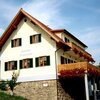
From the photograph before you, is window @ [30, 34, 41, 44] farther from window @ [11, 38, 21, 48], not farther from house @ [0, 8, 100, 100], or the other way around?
window @ [11, 38, 21, 48]

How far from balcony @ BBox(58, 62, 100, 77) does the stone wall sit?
4.96ft

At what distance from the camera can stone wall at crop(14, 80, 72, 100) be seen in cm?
3209

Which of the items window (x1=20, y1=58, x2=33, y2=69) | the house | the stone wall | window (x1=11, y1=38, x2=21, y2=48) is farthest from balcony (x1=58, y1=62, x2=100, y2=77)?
window (x1=11, y1=38, x2=21, y2=48)

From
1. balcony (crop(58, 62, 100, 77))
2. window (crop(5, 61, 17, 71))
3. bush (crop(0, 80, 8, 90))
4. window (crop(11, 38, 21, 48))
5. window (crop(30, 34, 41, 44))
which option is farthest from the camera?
window (crop(11, 38, 21, 48))

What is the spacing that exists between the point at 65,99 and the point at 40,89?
11.2 feet

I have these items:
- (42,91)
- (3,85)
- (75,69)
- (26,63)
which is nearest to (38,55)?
(26,63)

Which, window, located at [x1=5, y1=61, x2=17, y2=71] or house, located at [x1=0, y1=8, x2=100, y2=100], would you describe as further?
window, located at [x1=5, y1=61, x2=17, y2=71]

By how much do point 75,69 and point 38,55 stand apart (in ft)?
18.0

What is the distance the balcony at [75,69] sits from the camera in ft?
102

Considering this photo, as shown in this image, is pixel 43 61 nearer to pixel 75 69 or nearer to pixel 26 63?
pixel 26 63

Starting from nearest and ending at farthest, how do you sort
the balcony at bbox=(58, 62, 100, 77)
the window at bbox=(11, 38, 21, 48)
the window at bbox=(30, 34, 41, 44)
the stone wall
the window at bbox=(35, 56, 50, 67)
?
the balcony at bbox=(58, 62, 100, 77)
the stone wall
the window at bbox=(35, 56, 50, 67)
the window at bbox=(30, 34, 41, 44)
the window at bbox=(11, 38, 21, 48)

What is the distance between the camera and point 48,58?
33.3m

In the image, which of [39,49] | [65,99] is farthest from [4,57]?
[65,99]

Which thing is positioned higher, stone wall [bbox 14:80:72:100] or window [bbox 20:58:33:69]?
window [bbox 20:58:33:69]
